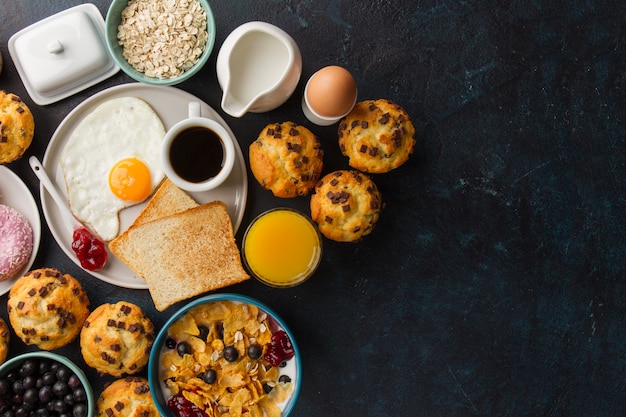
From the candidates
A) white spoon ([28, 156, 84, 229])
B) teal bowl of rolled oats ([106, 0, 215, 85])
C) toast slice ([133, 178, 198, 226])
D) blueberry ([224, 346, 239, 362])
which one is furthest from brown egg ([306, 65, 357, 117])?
white spoon ([28, 156, 84, 229])

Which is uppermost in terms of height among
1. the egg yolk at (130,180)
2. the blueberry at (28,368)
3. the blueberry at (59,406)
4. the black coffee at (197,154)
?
the black coffee at (197,154)

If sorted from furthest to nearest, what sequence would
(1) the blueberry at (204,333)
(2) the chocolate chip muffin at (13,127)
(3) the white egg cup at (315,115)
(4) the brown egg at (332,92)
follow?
(1) the blueberry at (204,333) → (2) the chocolate chip muffin at (13,127) → (3) the white egg cup at (315,115) → (4) the brown egg at (332,92)

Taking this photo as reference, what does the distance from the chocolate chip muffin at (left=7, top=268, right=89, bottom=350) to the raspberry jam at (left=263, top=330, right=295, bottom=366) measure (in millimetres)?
859

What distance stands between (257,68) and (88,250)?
109cm

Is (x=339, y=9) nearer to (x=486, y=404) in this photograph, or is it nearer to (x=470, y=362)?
(x=470, y=362)

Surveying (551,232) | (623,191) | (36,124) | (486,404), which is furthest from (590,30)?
(36,124)

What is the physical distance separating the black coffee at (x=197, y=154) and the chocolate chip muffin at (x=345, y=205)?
18.4 inches

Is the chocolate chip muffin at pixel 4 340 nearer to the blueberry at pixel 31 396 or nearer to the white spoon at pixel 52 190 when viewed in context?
the blueberry at pixel 31 396

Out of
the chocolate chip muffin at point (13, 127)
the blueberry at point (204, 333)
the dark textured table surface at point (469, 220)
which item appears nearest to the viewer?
the chocolate chip muffin at point (13, 127)

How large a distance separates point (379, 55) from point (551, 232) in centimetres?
120

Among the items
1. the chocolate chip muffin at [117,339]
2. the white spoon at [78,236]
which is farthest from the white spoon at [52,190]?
the chocolate chip muffin at [117,339]

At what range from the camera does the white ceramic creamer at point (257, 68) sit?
2236 mm

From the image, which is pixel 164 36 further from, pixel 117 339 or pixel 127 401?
pixel 127 401

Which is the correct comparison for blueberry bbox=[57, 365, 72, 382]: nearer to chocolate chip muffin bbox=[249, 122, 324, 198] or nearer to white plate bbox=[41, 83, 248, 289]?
white plate bbox=[41, 83, 248, 289]
